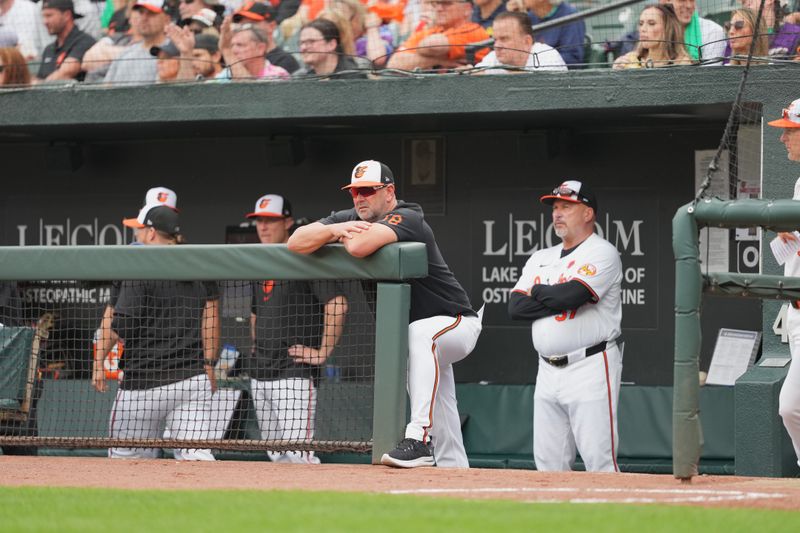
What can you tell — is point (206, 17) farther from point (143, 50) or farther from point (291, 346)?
point (291, 346)

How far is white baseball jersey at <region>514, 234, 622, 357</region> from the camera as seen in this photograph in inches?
274

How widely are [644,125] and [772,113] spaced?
1552mm

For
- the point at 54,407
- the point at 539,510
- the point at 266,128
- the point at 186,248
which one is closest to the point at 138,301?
the point at 186,248

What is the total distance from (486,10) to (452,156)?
128 cm

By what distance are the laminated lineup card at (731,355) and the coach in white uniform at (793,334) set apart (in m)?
2.26

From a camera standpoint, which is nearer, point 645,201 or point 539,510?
point 539,510

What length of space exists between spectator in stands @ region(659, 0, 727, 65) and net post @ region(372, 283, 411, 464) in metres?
2.94

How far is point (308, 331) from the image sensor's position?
25.1 feet

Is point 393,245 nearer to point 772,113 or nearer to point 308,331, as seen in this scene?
point 308,331

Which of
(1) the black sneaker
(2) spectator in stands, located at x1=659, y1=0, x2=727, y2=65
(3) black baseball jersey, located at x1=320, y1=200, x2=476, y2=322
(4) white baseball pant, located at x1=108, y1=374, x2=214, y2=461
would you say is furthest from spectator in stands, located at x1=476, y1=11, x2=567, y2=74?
(1) the black sneaker

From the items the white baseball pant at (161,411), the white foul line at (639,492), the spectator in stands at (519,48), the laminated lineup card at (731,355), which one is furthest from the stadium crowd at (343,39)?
the white foul line at (639,492)

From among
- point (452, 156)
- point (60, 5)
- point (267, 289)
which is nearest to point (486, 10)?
point (452, 156)

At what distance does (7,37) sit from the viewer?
9961 mm

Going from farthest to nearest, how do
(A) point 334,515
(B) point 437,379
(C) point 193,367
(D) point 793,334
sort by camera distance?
1. (C) point 193,367
2. (D) point 793,334
3. (B) point 437,379
4. (A) point 334,515
